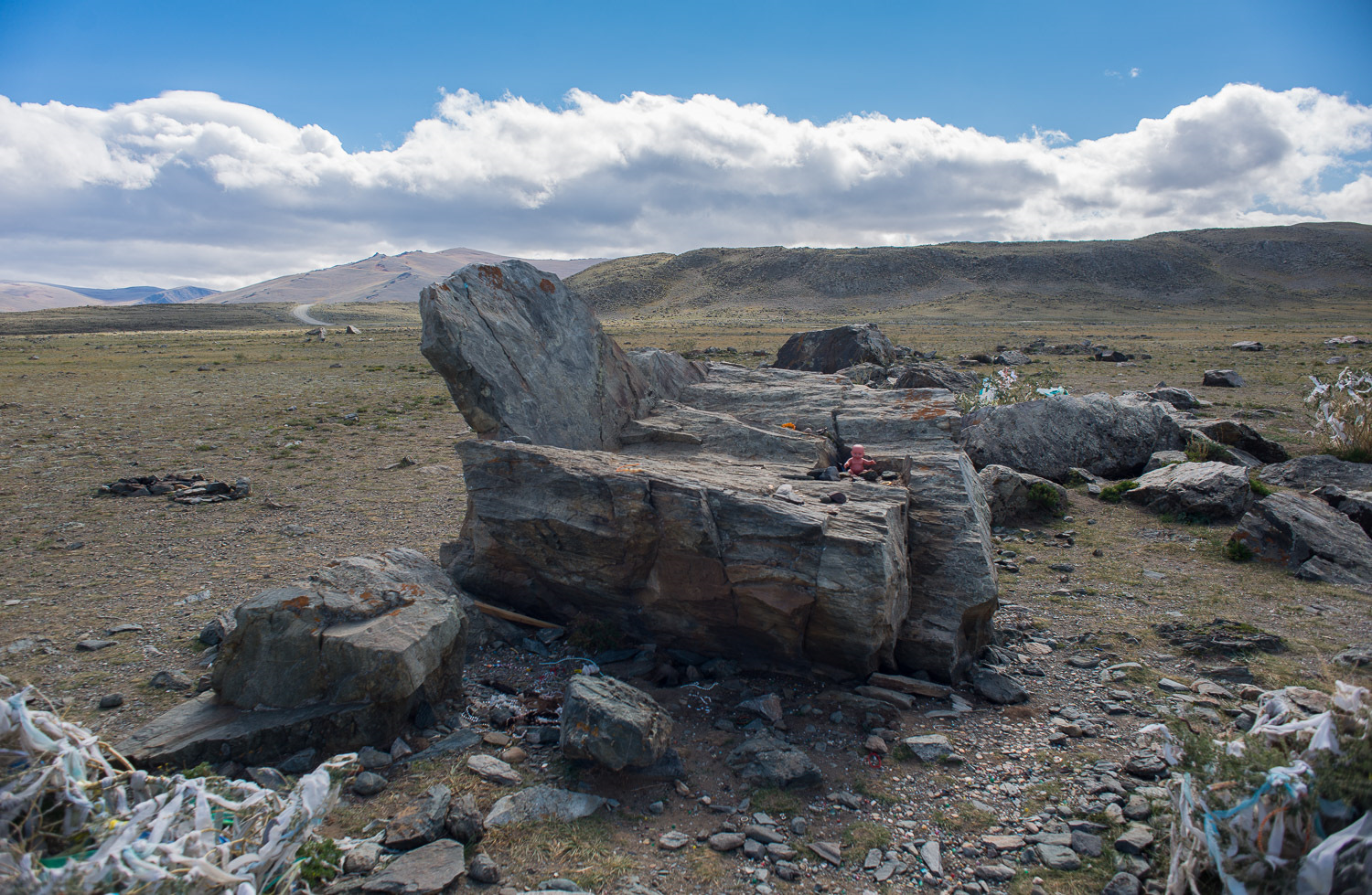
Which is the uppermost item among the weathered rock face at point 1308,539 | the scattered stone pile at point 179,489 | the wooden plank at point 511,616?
the scattered stone pile at point 179,489

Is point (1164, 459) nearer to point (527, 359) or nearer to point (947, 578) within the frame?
point (947, 578)

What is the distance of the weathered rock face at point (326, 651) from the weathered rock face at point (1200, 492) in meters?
10.5

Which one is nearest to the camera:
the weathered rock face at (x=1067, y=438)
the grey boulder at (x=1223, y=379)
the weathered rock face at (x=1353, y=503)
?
the weathered rock face at (x=1353, y=503)

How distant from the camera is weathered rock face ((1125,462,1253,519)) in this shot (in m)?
10.2

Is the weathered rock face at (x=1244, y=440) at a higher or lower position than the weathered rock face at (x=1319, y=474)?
higher

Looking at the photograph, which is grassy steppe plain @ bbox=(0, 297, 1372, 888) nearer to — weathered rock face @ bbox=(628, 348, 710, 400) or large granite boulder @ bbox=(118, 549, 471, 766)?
large granite boulder @ bbox=(118, 549, 471, 766)

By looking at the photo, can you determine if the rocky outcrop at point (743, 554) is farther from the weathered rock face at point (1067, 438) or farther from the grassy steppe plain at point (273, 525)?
the weathered rock face at point (1067, 438)

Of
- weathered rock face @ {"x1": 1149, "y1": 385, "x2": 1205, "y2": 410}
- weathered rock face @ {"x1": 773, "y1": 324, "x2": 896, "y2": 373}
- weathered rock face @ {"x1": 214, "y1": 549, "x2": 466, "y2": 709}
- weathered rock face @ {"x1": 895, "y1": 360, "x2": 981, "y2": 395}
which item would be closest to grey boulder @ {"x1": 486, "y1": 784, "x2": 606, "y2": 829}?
weathered rock face @ {"x1": 214, "y1": 549, "x2": 466, "y2": 709}

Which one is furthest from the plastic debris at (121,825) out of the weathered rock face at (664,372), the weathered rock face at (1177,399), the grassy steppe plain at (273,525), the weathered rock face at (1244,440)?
the weathered rock face at (1177,399)

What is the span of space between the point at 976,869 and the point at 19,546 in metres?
11.0

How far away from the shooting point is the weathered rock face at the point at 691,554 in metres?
6.02

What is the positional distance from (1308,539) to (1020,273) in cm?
10060

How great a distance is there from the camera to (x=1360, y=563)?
8250 mm

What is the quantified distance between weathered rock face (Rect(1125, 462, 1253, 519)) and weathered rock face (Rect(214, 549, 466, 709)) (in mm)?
10540
